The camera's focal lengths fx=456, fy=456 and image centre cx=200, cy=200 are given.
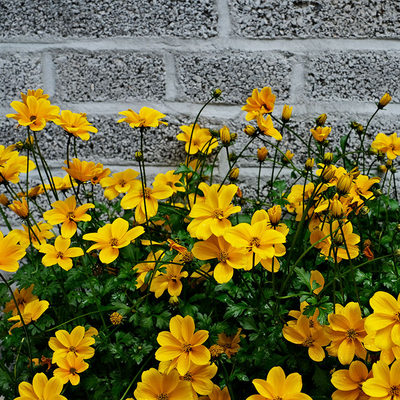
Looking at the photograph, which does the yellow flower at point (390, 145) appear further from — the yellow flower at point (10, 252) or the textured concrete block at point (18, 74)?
the textured concrete block at point (18, 74)

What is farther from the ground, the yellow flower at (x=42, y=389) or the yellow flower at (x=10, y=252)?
the yellow flower at (x=10, y=252)

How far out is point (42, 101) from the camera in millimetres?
888

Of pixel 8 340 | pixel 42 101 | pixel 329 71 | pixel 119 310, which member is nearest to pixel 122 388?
pixel 119 310

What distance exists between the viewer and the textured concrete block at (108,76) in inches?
50.4

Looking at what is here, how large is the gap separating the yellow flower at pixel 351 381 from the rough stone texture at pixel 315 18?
0.91m

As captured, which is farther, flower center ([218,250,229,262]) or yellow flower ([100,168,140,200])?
yellow flower ([100,168,140,200])

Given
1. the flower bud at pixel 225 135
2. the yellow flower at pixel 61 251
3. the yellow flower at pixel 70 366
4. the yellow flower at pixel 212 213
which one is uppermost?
the flower bud at pixel 225 135

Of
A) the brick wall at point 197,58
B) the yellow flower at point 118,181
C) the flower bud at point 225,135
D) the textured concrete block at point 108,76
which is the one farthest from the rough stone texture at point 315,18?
the yellow flower at point 118,181

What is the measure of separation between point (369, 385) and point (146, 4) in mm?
1076

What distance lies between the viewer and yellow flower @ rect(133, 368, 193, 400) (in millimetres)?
726

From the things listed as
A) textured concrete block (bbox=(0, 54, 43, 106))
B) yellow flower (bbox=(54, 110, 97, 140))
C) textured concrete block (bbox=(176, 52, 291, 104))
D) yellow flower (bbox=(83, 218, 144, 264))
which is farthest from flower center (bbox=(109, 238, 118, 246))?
textured concrete block (bbox=(0, 54, 43, 106))

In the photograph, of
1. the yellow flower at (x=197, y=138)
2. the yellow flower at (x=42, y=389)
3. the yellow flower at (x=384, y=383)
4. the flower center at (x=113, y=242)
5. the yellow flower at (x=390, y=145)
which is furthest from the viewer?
the yellow flower at (x=197, y=138)

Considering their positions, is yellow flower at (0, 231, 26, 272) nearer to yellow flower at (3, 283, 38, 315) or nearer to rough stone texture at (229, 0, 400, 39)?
yellow flower at (3, 283, 38, 315)

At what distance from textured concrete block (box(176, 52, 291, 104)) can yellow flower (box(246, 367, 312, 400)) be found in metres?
0.81
